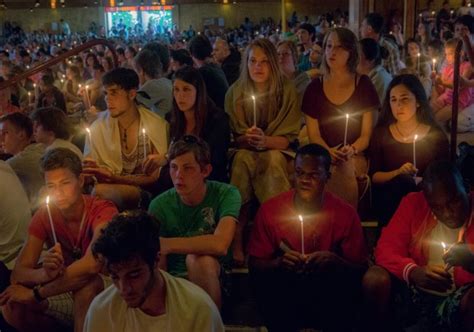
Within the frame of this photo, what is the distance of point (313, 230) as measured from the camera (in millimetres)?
3600

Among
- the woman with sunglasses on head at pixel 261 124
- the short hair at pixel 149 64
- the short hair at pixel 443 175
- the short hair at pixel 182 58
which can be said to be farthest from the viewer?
the short hair at pixel 182 58

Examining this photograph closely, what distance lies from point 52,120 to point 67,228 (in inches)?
58.7

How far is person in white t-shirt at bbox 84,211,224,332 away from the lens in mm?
2410

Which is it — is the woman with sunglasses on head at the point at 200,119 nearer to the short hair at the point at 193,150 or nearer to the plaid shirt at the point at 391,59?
the short hair at the point at 193,150

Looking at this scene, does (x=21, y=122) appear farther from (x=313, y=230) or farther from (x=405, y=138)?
(x=405, y=138)

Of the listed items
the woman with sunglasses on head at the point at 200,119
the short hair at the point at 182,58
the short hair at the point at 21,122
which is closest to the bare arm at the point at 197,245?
the woman with sunglasses on head at the point at 200,119

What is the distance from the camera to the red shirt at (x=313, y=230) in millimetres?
3580

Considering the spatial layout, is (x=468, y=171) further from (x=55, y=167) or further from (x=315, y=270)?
(x=55, y=167)

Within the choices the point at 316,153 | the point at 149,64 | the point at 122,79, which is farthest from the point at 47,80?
the point at 316,153

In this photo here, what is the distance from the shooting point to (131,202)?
4.48 meters

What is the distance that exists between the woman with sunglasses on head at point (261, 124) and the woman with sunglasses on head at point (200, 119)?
120mm

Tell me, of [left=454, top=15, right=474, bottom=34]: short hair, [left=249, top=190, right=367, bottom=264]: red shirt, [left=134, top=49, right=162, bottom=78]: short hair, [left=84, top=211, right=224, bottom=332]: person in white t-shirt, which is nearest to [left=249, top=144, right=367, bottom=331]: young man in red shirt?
[left=249, top=190, right=367, bottom=264]: red shirt

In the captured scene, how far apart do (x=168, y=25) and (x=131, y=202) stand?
29713 mm

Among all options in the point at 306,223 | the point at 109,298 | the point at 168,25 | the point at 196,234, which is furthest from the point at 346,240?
the point at 168,25
